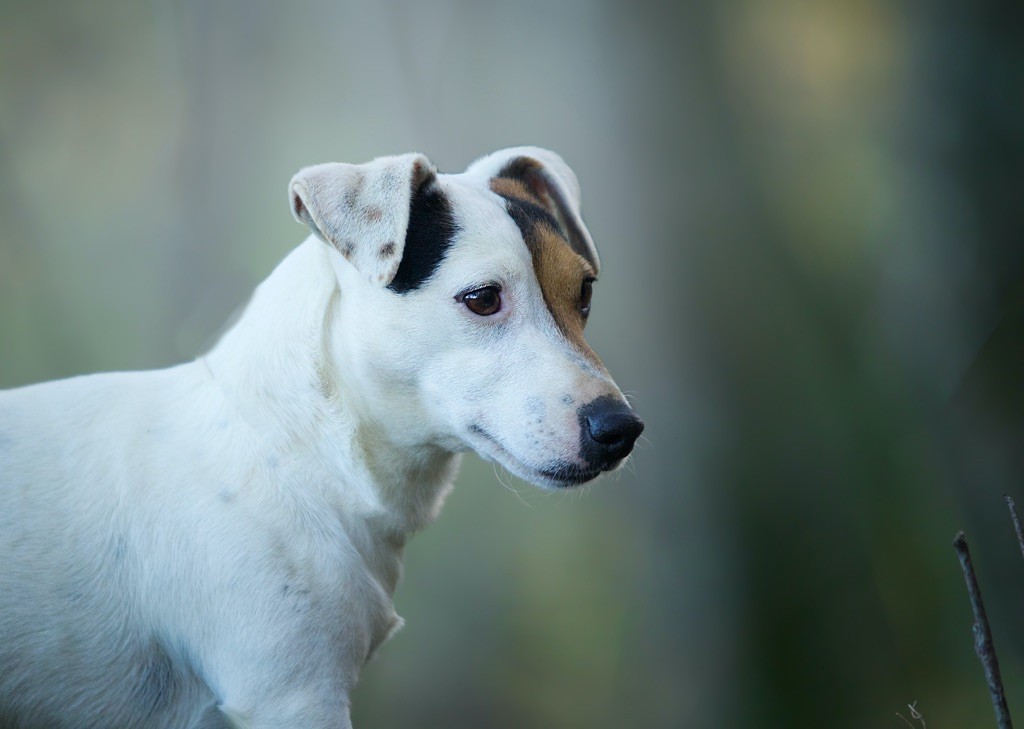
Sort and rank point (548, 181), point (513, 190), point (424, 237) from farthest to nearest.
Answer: point (548, 181)
point (513, 190)
point (424, 237)

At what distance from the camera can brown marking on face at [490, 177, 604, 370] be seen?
4.16 feet

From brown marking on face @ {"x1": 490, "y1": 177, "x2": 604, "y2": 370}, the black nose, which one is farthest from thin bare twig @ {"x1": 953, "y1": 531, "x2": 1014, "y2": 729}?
brown marking on face @ {"x1": 490, "y1": 177, "x2": 604, "y2": 370}

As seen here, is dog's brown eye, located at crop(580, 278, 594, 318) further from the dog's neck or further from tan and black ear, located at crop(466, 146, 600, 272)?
the dog's neck

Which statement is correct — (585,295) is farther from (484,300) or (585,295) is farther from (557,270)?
(484,300)

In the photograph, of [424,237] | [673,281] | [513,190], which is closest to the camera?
[424,237]

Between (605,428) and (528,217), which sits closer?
(605,428)

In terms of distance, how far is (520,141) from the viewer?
7.50ft

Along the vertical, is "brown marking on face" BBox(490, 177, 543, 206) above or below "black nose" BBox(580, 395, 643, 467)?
above

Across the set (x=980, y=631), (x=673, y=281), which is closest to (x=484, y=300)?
(x=980, y=631)

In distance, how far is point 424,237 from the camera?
124cm

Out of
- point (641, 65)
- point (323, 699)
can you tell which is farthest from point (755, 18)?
point (323, 699)

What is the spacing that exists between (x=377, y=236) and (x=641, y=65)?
4.59 ft

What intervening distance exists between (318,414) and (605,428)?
1.43ft

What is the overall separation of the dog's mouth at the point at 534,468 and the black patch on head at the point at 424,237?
0.23 metres
